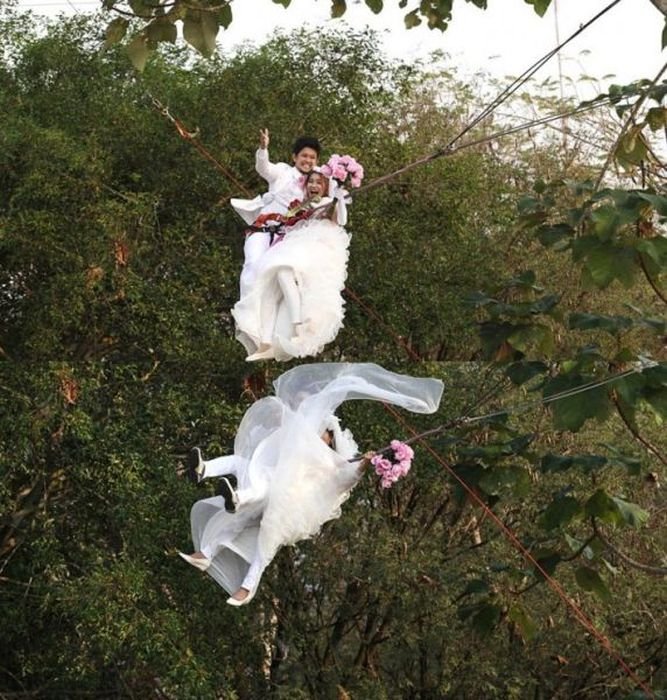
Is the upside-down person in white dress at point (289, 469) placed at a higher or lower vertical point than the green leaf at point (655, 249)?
lower

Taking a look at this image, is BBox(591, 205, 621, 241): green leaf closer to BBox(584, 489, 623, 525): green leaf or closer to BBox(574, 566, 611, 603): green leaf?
BBox(584, 489, 623, 525): green leaf

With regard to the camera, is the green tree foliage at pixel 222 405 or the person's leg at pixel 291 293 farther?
the green tree foliage at pixel 222 405

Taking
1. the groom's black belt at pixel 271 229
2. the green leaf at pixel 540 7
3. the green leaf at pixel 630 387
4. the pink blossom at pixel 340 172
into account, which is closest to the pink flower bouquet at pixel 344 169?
the pink blossom at pixel 340 172

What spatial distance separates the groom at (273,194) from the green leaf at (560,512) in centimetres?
117

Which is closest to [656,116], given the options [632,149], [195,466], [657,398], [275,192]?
[632,149]

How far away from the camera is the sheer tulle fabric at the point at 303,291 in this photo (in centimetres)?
561

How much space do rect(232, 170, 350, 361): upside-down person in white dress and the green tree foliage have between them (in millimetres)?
3163

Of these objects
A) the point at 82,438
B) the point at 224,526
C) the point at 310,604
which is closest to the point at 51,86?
the point at 82,438

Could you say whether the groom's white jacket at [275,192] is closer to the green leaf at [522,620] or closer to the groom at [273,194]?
the groom at [273,194]

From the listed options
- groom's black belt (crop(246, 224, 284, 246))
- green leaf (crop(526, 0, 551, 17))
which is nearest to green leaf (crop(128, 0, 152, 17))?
groom's black belt (crop(246, 224, 284, 246))

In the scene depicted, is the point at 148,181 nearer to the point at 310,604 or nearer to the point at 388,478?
the point at 310,604

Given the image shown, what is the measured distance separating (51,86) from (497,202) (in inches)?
109

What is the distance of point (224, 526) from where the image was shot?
212 inches

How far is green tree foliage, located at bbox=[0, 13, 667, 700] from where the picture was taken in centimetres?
913
